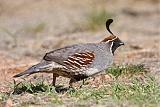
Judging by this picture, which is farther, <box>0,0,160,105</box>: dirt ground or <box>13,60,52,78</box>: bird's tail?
<box>0,0,160,105</box>: dirt ground

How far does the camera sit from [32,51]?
30.9ft

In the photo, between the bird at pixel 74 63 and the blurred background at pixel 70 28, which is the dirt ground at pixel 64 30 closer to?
the blurred background at pixel 70 28

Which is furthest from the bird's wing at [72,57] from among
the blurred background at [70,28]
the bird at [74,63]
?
the blurred background at [70,28]

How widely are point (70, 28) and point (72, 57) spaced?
671cm

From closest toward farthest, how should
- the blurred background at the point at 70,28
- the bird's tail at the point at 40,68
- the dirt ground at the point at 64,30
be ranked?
1. the bird's tail at the point at 40,68
2. the dirt ground at the point at 64,30
3. the blurred background at the point at 70,28

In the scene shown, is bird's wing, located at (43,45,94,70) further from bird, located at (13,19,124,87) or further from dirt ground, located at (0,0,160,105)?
dirt ground, located at (0,0,160,105)

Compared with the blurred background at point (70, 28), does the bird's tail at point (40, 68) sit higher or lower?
lower

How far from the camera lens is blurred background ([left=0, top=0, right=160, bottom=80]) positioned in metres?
8.61

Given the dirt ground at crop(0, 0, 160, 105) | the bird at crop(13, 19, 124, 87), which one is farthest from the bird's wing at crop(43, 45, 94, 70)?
the dirt ground at crop(0, 0, 160, 105)

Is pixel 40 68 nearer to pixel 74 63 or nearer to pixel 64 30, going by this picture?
pixel 74 63

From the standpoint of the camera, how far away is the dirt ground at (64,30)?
27.8 ft

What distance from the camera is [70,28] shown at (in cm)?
1242

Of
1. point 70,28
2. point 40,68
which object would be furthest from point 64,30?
point 40,68

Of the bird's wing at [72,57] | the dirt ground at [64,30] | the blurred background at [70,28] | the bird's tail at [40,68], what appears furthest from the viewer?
the blurred background at [70,28]
